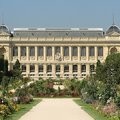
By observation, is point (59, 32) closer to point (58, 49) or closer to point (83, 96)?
point (58, 49)

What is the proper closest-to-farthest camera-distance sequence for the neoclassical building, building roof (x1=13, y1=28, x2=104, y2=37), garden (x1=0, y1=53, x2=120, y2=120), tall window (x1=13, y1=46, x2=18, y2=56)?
garden (x1=0, y1=53, x2=120, y2=120)
the neoclassical building
tall window (x1=13, y1=46, x2=18, y2=56)
building roof (x1=13, y1=28, x2=104, y2=37)

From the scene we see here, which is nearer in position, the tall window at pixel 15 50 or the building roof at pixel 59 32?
the tall window at pixel 15 50

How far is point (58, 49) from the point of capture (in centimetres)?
9369

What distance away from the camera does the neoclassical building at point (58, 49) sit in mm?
92125

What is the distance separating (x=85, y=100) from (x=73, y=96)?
24.0 feet

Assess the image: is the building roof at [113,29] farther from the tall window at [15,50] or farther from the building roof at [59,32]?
the tall window at [15,50]

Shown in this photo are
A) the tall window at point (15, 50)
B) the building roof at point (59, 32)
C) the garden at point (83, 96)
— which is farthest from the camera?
the building roof at point (59, 32)

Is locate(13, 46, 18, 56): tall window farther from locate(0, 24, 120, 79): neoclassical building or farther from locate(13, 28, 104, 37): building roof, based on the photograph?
locate(13, 28, 104, 37): building roof

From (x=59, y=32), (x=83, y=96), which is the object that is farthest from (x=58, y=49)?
(x=83, y=96)

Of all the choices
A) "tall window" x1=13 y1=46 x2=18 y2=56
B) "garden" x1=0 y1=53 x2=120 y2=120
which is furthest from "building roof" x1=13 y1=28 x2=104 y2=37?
"garden" x1=0 y1=53 x2=120 y2=120

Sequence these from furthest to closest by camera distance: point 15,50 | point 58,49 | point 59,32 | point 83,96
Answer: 1. point 59,32
2. point 58,49
3. point 15,50
4. point 83,96

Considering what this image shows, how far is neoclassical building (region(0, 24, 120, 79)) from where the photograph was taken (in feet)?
302

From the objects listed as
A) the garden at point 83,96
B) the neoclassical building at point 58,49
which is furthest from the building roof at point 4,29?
the garden at point 83,96

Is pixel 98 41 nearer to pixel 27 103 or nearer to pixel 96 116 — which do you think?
pixel 27 103
